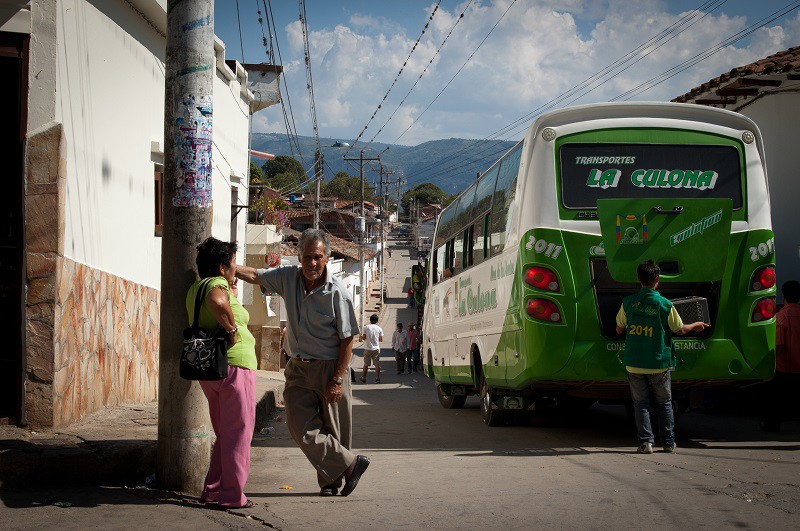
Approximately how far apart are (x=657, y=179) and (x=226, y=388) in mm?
5292

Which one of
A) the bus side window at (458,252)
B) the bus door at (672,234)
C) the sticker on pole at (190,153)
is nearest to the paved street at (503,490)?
the bus door at (672,234)

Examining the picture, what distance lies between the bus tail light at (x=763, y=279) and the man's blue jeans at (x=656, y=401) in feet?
4.91

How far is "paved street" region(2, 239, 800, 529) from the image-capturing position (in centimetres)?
554

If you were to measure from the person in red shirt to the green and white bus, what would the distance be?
1.24 meters

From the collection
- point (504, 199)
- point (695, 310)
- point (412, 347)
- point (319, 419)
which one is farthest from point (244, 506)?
point (412, 347)

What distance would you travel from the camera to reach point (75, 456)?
628 cm

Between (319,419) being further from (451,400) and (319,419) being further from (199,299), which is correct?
(451,400)

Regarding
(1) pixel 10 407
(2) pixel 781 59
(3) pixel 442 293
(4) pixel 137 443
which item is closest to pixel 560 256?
(4) pixel 137 443

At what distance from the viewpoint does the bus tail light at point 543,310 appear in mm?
8953

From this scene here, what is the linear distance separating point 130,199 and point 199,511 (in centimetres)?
616

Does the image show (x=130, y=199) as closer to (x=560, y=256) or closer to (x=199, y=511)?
(x=560, y=256)

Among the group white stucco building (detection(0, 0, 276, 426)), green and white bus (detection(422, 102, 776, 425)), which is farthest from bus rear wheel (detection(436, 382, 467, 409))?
green and white bus (detection(422, 102, 776, 425))

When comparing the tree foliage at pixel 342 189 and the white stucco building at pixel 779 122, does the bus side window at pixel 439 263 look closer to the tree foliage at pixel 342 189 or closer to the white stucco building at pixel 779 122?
the white stucco building at pixel 779 122

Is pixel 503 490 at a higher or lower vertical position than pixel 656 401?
lower
